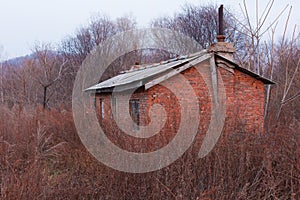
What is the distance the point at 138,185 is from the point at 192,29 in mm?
28482

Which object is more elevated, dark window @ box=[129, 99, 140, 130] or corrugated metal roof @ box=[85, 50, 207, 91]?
corrugated metal roof @ box=[85, 50, 207, 91]

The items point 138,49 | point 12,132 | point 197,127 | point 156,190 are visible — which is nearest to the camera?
point 156,190

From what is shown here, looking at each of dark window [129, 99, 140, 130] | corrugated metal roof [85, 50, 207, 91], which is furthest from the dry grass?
dark window [129, 99, 140, 130]

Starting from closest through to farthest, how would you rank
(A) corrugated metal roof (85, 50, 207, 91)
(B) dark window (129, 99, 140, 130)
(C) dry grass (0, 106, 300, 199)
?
1. (C) dry grass (0, 106, 300, 199)
2. (A) corrugated metal roof (85, 50, 207, 91)
3. (B) dark window (129, 99, 140, 130)

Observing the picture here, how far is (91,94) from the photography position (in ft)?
51.6

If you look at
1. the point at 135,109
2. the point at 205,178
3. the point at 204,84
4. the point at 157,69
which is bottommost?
the point at 205,178

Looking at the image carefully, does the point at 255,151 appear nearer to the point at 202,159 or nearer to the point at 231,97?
the point at 202,159

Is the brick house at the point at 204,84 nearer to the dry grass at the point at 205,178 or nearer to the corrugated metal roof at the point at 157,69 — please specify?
the corrugated metal roof at the point at 157,69

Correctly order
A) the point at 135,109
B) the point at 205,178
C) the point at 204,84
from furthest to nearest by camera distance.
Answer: the point at 135,109 < the point at 204,84 < the point at 205,178

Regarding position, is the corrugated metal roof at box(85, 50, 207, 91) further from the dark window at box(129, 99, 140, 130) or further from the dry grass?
the dry grass

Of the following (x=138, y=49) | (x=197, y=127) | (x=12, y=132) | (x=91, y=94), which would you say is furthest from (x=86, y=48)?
(x=197, y=127)

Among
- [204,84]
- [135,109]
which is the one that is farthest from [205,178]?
[135,109]

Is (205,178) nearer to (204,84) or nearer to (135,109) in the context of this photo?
(204,84)

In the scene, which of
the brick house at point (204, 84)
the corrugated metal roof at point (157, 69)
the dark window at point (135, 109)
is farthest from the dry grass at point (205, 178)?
the dark window at point (135, 109)
